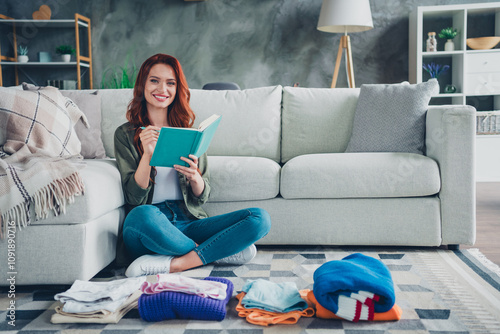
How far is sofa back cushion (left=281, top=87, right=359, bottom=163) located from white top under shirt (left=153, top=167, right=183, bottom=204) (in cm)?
90

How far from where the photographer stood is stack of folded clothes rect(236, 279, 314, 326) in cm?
144

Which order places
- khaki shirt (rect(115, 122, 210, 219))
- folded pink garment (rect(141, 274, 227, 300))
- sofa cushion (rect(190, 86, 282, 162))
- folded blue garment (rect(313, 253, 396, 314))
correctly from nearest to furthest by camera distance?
1. folded blue garment (rect(313, 253, 396, 314))
2. folded pink garment (rect(141, 274, 227, 300))
3. khaki shirt (rect(115, 122, 210, 219))
4. sofa cushion (rect(190, 86, 282, 162))

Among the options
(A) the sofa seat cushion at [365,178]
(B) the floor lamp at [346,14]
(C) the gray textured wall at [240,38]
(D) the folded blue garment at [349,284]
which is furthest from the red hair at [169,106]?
(C) the gray textured wall at [240,38]

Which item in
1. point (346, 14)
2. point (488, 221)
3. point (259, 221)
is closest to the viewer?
point (259, 221)

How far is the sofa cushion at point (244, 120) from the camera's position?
2.72 metres

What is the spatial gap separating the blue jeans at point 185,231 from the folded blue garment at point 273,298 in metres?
0.33

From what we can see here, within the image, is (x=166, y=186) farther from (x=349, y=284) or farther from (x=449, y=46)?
(x=449, y=46)

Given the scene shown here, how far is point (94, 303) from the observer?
148 centimetres

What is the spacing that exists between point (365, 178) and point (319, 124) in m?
0.62

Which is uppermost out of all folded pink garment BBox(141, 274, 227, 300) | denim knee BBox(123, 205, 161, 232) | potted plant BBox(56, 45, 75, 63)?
potted plant BBox(56, 45, 75, 63)

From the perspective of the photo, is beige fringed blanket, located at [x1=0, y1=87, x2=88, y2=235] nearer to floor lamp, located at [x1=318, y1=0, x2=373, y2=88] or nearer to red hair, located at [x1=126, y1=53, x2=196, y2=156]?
red hair, located at [x1=126, y1=53, x2=196, y2=156]

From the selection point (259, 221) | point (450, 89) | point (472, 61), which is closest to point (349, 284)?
point (259, 221)

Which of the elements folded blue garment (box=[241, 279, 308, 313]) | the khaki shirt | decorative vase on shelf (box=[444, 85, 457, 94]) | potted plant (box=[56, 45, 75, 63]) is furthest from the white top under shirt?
decorative vase on shelf (box=[444, 85, 457, 94])

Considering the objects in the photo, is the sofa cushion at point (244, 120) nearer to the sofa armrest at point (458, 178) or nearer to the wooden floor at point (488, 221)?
the sofa armrest at point (458, 178)
